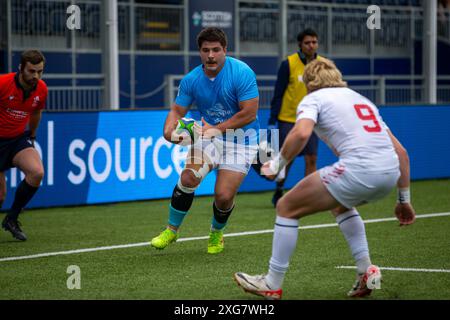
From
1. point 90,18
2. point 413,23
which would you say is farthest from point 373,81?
point 90,18

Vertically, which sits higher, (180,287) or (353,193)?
→ (353,193)

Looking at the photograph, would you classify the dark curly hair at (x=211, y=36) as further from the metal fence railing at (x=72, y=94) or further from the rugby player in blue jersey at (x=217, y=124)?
the metal fence railing at (x=72, y=94)

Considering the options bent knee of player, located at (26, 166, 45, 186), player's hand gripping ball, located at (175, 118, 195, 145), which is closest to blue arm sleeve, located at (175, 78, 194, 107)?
player's hand gripping ball, located at (175, 118, 195, 145)

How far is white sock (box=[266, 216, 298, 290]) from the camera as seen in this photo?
6.55 m

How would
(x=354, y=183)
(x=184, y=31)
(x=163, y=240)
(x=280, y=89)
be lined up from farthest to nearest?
(x=184, y=31) → (x=280, y=89) → (x=163, y=240) → (x=354, y=183)

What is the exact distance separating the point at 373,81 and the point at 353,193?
16693 mm

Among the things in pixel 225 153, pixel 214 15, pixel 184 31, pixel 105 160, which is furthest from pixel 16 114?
pixel 184 31

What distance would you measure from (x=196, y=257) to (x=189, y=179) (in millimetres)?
705

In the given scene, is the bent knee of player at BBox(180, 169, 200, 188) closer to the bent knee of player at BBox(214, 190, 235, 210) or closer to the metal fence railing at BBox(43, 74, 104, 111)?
the bent knee of player at BBox(214, 190, 235, 210)

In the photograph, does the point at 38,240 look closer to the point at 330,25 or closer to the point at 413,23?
the point at 330,25

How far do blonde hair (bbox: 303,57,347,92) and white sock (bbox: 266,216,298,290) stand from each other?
2.98ft

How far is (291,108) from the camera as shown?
1286 cm

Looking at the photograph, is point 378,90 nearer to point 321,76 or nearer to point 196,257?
point 196,257

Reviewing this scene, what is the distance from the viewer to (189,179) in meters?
9.08
